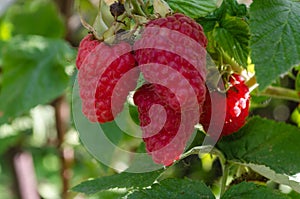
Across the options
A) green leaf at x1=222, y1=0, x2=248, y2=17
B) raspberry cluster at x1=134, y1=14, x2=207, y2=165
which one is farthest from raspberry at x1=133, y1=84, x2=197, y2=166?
green leaf at x1=222, y1=0, x2=248, y2=17

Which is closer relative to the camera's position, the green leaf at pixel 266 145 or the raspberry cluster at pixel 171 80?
the raspberry cluster at pixel 171 80

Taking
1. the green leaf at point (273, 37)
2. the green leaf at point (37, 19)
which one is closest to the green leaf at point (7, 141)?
the green leaf at point (37, 19)

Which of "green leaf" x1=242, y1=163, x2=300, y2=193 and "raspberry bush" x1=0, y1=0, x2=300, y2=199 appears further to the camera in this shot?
"green leaf" x1=242, y1=163, x2=300, y2=193

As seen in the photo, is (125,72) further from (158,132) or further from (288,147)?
(288,147)

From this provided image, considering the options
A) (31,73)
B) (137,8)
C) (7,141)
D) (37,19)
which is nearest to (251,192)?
(137,8)

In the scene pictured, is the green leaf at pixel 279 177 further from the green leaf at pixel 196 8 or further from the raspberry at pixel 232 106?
the green leaf at pixel 196 8

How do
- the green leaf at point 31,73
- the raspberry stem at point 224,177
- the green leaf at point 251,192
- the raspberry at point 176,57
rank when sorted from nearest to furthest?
1. the raspberry at point 176,57
2. the green leaf at point 251,192
3. the raspberry stem at point 224,177
4. the green leaf at point 31,73

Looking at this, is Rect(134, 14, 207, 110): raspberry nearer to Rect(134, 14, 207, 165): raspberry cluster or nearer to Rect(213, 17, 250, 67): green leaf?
Rect(134, 14, 207, 165): raspberry cluster

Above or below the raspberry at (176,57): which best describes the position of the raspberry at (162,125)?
below
